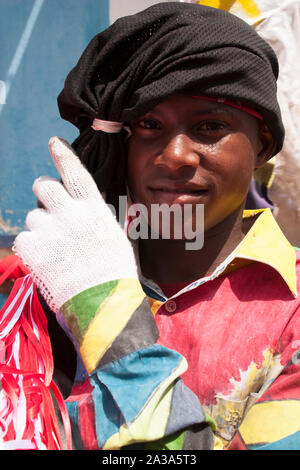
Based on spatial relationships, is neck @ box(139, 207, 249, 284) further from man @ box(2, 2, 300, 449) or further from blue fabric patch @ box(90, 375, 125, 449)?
blue fabric patch @ box(90, 375, 125, 449)

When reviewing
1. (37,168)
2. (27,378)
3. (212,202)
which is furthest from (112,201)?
(37,168)

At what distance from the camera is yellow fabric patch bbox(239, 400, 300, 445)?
1017 millimetres

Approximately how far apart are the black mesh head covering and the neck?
276mm

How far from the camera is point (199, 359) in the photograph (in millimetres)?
1257

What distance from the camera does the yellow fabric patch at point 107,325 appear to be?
1115 mm

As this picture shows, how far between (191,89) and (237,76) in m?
0.12

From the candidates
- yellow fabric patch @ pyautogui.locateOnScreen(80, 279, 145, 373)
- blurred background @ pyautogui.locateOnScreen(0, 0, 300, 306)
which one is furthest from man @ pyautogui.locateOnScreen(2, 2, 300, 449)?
blurred background @ pyautogui.locateOnScreen(0, 0, 300, 306)

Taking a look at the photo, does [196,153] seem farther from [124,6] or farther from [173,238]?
[124,6]

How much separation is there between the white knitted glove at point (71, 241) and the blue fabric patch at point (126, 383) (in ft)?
0.63

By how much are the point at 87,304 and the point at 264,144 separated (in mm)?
715

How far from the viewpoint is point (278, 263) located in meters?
1.29

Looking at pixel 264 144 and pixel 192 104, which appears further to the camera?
pixel 264 144

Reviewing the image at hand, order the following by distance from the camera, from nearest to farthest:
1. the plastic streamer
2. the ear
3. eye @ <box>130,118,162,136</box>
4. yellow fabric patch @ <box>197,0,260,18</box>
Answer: the plastic streamer < eye @ <box>130,118,162,136</box> < the ear < yellow fabric patch @ <box>197,0,260,18</box>

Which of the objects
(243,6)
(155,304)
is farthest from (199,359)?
(243,6)
